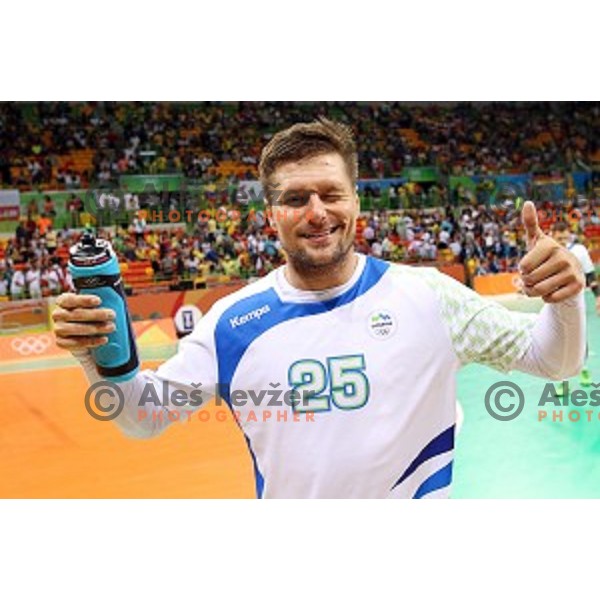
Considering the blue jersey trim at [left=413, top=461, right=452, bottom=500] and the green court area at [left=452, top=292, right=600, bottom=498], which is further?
the green court area at [left=452, top=292, right=600, bottom=498]

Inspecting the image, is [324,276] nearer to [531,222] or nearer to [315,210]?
[315,210]

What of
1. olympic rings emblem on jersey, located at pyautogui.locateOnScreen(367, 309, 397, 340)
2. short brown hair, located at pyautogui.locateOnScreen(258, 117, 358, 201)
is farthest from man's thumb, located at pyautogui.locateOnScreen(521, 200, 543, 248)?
short brown hair, located at pyautogui.locateOnScreen(258, 117, 358, 201)

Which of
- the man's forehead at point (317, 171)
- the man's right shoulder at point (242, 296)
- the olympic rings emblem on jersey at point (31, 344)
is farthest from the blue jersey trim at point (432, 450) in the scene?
the olympic rings emblem on jersey at point (31, 344)

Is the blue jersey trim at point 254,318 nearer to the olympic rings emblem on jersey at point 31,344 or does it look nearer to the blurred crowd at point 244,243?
the blurred crowd at point 244,243

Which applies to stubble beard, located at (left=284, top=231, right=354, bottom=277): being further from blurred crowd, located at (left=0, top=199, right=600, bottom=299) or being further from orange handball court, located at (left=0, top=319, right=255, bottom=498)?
orange handball court, located at (left=0, top=319, right=255, bottom=498)

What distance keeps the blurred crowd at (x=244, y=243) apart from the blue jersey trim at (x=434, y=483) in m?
1.80

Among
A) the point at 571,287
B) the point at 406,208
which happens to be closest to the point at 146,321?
the point at 406,208

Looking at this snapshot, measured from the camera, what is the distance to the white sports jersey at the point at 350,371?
232 centimetres

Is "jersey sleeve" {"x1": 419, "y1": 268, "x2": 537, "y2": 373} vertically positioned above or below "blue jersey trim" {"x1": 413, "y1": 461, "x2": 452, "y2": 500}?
above

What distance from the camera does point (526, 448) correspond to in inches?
179

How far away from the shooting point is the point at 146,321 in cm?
484

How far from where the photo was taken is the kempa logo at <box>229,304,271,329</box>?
2406 mm

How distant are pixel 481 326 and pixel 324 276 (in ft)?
1.60

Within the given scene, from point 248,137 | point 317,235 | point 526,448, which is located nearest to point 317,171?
point 317,235
